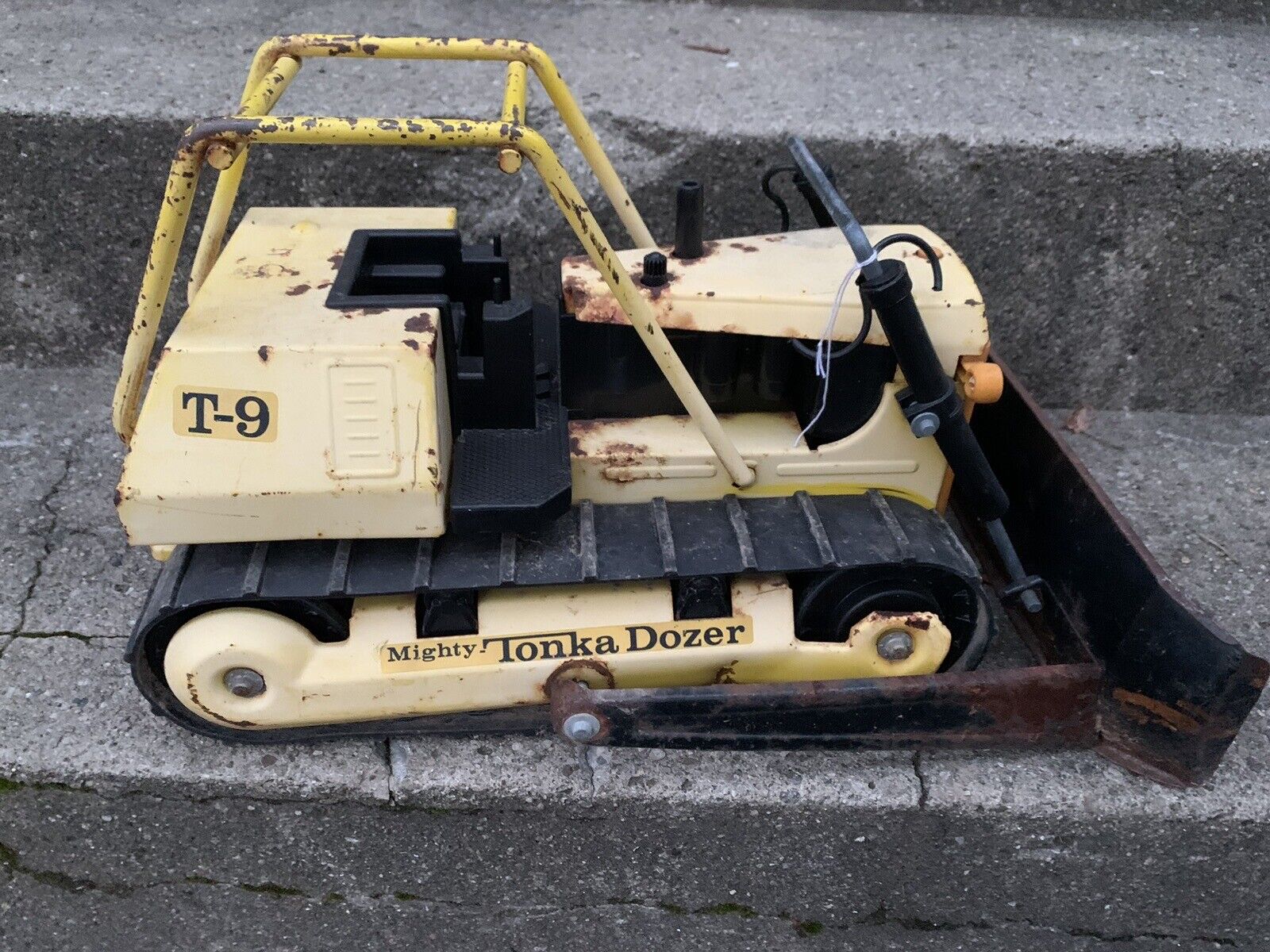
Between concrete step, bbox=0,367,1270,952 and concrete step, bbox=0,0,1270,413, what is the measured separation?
0.98 meters

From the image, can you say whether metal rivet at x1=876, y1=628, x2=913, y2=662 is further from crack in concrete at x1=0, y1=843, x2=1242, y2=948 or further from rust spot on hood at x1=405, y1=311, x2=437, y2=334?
rust spot on hood at x1=405, y1=311, x2=437, y2=334

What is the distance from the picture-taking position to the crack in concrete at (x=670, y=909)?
5.48 ft

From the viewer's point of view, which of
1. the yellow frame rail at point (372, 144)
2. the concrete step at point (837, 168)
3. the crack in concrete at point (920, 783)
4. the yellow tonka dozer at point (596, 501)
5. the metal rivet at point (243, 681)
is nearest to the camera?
the yellow frame rail at point (372, 144)

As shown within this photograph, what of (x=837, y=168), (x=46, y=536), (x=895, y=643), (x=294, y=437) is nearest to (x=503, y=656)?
(x=294, y=437)

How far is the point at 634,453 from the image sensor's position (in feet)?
5.39

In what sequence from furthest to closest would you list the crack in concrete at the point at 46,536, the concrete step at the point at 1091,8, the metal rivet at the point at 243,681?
the concrete step at the point at 1091,8, the crack in concrete at the point at 46,536, the metal rivet at the point at 243,681

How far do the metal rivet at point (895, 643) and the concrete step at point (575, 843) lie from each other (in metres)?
0.19

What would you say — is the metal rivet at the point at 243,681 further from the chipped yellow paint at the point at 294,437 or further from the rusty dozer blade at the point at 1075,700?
the rusty dozer blade at the point at 1075,700

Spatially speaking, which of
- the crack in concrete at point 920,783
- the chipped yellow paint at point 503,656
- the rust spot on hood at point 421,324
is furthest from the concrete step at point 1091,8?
the crack in concrete at point 920,783

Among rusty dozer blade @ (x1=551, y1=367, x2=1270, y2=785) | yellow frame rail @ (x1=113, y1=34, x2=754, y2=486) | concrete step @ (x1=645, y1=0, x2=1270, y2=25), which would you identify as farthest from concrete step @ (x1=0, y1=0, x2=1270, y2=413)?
rusty dozer blade @ (x1=551, y1=367, x2=1270, y2=785)

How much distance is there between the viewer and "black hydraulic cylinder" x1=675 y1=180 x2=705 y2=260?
5.32 feet

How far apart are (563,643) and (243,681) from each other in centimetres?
48

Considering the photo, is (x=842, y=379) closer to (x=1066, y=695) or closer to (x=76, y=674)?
(x=1066, y=695)

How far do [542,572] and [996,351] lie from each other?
138 centimetres
